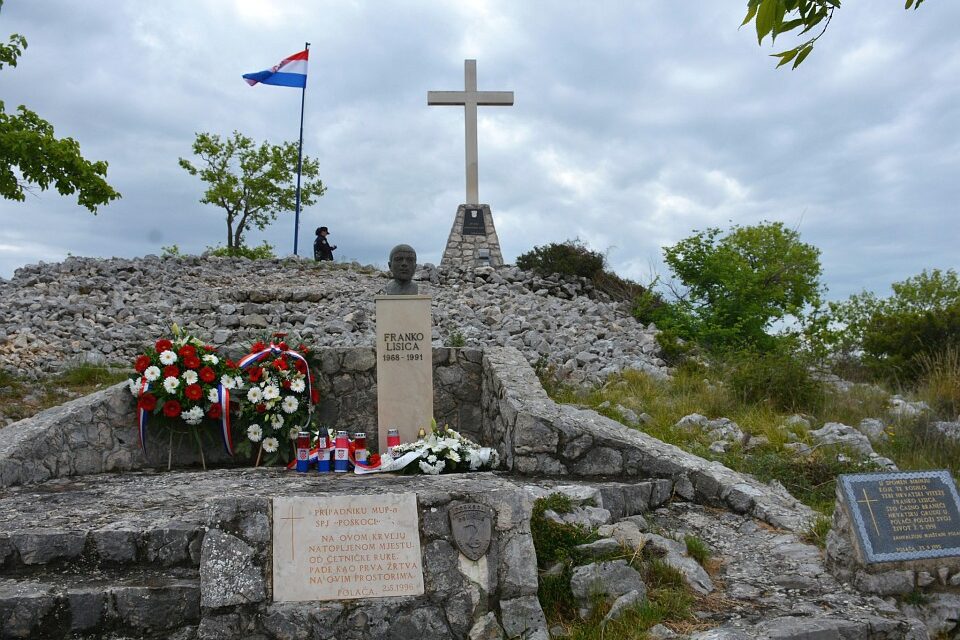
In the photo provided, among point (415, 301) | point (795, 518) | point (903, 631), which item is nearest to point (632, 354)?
point (415, 301)

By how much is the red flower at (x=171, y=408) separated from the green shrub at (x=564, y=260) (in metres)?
11.5

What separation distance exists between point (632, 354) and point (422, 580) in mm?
8327

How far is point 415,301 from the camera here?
23.7 feet

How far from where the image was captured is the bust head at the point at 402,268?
7309mm

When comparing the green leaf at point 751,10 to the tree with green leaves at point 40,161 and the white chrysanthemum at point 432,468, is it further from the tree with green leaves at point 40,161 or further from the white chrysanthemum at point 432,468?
the tree with green leaves at point 40,161

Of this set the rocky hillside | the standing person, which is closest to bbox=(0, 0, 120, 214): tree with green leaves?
the rocky hillside

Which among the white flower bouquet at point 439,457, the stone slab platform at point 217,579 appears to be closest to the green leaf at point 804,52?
the stone slab platform at point 217,579

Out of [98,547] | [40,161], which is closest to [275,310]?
[40,161]

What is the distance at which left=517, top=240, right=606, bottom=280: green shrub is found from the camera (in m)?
17.5

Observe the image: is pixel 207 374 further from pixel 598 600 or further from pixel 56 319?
pixel 56 319

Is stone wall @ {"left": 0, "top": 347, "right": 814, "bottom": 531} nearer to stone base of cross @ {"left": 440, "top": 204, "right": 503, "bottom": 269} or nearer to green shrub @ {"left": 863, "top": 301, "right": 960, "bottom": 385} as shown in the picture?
green shrub @ {"left": 863, "top": 301, "right": 960, "bottom": 385}

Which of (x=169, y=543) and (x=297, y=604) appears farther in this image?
(x=169, y=543)

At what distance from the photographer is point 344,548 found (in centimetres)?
396

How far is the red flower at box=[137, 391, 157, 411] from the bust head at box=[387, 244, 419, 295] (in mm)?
2290
